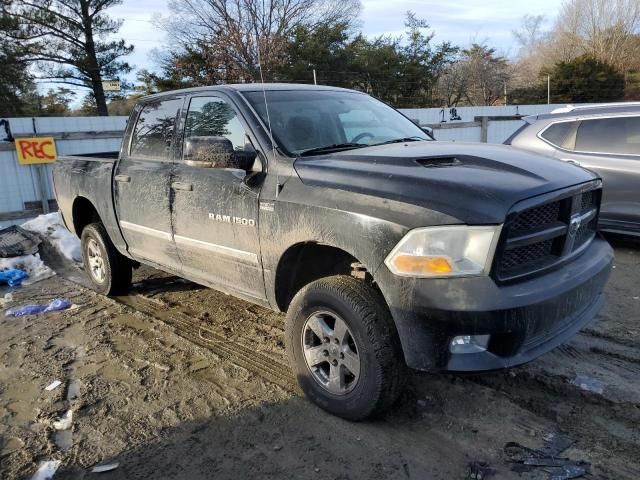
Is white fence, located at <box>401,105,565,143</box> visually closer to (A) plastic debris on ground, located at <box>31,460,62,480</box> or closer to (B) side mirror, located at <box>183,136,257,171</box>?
(B) side mirror, located at <box>183,136,257,171</box>

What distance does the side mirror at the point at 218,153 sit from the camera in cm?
334

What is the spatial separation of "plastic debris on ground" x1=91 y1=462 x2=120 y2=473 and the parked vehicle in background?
→ 5.84 metres

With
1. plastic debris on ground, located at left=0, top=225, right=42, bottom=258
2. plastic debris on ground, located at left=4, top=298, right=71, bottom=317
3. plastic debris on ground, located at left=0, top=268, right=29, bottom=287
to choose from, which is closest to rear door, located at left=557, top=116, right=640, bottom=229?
plastic debris on ground, located at left=4, top=298, right=71, bottom=317

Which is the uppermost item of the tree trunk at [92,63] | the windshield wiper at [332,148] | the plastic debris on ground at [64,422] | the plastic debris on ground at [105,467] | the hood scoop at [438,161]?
the tree trunk at [92,63]

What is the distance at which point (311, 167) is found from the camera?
319 centimetres

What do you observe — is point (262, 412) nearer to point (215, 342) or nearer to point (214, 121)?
point (215, 342)

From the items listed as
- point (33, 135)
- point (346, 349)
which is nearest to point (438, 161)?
point (346, 349)

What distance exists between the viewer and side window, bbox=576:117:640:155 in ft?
20.5

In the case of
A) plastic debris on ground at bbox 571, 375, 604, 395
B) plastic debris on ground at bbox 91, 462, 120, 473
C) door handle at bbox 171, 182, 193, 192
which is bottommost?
plastic debris on ground at bbox 571, 375, 604, 395

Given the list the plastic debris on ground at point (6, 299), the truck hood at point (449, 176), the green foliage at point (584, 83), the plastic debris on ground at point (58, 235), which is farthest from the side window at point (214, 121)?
the green foliage at point (584, 83)

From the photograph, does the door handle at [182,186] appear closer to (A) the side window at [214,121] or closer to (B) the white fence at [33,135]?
(A) the side window at [214,121]

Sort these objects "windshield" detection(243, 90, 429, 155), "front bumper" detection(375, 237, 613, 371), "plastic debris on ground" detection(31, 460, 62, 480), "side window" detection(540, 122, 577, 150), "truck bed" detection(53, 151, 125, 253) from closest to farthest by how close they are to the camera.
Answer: "front bumper" detection(375, 237, 613, 371) < "plastic debris on ground" detection(31, 460, 62, 480) < "windshield" detection(243, 90, 429, 155) < "truck bed" detection(53, 151, 125, 253) < "side window" detection(540, 122, 577, 150)

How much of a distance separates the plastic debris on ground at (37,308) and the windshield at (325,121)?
3.13 m

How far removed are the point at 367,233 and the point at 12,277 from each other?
525 cm
